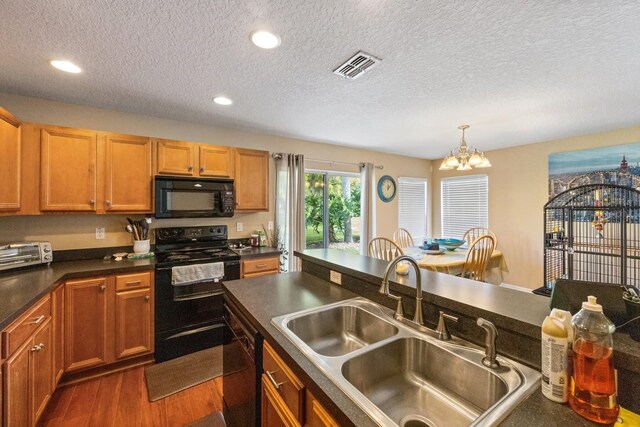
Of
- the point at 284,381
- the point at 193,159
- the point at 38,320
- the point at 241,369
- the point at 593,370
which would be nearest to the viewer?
the point at 593,370

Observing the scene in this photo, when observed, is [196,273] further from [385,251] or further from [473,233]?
[473,233]

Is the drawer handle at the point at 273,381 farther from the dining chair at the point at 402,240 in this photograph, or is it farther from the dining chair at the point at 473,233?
the dining chair at the point at 473,233

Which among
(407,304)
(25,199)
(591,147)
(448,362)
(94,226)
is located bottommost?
(448,362)

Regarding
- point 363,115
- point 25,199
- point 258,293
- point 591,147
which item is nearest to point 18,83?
point 25,199

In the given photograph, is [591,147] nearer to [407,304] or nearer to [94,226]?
[407,304]

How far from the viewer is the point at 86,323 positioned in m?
2.15

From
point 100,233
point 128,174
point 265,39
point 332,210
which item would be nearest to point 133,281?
point 100,233

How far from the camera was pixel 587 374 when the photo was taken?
2.22ft

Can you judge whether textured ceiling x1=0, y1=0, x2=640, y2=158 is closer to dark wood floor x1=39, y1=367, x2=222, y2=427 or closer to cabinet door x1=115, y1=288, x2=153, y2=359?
cabinet door x1=115, y1=288, x2=153, y2=359

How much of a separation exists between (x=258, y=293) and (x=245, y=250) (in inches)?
62.3

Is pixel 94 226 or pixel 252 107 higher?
pixel 252 107

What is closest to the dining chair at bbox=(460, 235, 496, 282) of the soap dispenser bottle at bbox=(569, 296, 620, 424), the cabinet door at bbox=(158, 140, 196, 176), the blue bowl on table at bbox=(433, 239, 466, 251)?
the blue bowl on table at bbox=(433, 239, 466, 251)

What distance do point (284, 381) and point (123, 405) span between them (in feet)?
5.78

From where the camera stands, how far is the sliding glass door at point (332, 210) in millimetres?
4148
